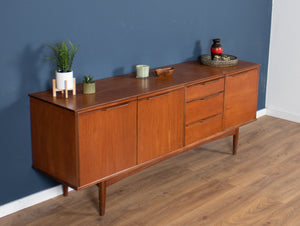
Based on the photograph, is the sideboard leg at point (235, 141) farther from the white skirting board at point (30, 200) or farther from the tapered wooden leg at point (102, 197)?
the white skirting board at point (30, 200)

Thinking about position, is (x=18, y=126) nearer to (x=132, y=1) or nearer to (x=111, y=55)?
(x=111, y=55)

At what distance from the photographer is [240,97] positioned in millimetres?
3764

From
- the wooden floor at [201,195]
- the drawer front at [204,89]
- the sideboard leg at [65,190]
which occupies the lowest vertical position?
the wooden floor at [201,195]

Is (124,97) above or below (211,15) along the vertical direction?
below

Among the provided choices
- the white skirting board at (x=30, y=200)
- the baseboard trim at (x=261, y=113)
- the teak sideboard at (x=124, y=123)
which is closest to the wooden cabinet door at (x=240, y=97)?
the teak sideboard at (x=124, y=123)

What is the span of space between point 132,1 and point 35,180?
1.50 meters

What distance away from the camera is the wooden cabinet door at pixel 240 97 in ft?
11.9

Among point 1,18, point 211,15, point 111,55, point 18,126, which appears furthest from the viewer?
point 211,15

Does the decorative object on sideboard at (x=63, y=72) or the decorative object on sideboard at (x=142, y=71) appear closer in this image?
the decorative object on sideboard at (x=63, y=72)

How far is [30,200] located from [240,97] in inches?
75.0

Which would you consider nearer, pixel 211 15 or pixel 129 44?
pixel 129 44

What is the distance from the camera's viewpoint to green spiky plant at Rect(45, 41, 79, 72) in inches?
111

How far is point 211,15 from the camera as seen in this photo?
13.2ft

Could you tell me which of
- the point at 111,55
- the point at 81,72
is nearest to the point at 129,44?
the point at 111,55
